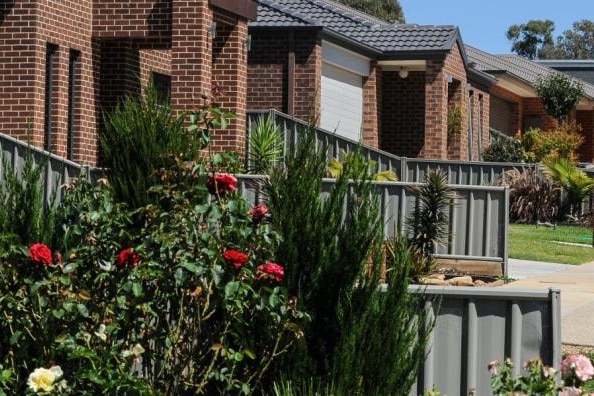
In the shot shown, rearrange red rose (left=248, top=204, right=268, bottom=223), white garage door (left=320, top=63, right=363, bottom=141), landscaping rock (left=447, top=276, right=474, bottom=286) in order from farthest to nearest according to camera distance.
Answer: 1. white garage door (left=320, top=63, right=363, bottom=141)
2. landscaping rock (left=447, top=276, right=474, bottom=286)
3. red rose (left=248, top=204, right=268, bottom=223)

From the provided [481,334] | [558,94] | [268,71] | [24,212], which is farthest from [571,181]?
[24,212]

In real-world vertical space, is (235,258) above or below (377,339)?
above

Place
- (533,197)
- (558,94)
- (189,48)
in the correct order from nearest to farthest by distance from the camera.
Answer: (189,48) < (533,197) < (558,94)

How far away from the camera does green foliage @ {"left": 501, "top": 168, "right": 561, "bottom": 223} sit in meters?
30.0

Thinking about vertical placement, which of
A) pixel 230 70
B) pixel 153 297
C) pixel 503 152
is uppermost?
pixel 230 70

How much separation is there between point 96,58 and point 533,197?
13.8 m

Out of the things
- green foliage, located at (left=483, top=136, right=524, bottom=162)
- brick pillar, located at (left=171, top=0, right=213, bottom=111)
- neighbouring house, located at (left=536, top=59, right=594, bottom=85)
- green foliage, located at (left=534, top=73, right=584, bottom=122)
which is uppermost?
neighbouring house, located at (left=536, top=59, right=594, bottom=85)

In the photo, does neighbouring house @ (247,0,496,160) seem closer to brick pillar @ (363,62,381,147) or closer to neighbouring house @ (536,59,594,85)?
brick pillar @ (363,62,381,147)

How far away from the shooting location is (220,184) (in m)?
6.60

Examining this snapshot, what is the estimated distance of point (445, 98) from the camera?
103 feet

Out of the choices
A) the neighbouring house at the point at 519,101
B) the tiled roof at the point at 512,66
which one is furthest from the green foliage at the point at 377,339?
the tiled roof at the point at 512,66

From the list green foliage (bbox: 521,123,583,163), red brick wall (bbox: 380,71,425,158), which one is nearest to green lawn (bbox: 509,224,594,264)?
red brick wall (bbox: 380,71,425,158)

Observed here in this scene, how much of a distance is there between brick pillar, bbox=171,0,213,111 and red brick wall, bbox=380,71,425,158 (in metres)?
13.4

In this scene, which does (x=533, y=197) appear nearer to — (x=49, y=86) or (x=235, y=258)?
(x=49, y=86)
